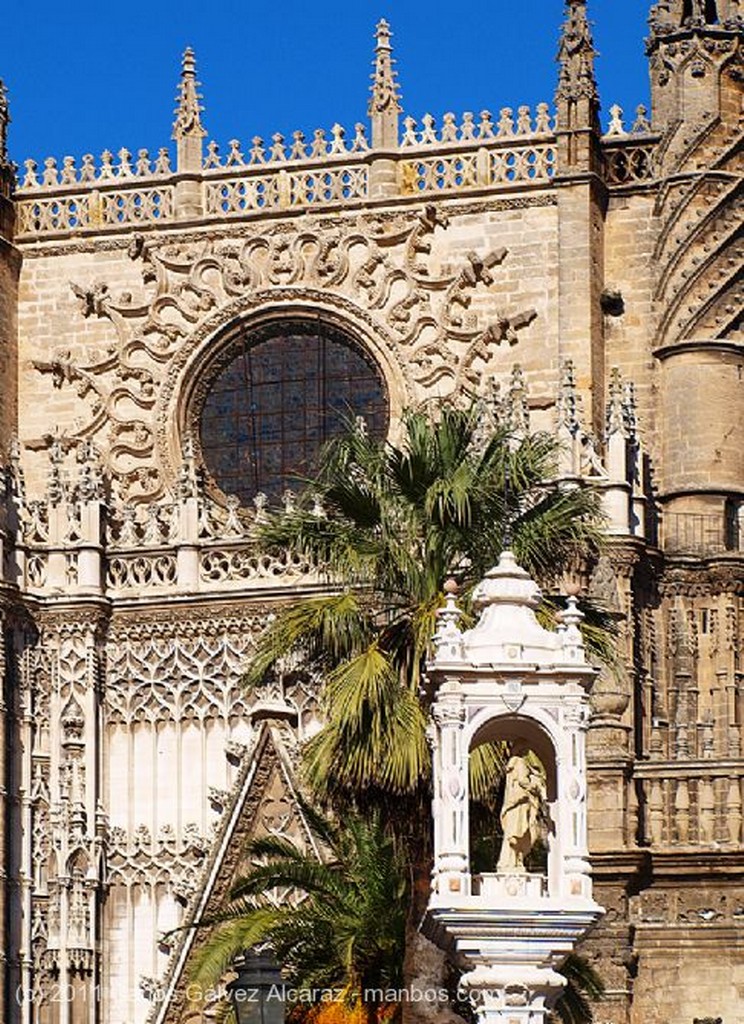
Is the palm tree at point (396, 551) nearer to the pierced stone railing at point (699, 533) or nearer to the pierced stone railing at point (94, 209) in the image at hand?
the pierced stone railing at point (699, 533)

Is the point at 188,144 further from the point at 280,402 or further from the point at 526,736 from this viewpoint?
the point at 526,736

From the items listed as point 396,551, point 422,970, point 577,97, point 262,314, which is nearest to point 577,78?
point 577,97

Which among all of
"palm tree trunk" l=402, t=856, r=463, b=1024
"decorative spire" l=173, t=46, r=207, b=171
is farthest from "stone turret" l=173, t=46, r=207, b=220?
"palm tree trunk" l=402, t=856, r=463, b=1024

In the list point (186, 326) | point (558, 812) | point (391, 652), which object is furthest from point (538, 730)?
point (186, 326)

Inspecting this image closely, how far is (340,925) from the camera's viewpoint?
1236 inches

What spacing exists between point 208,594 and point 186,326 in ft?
14.3

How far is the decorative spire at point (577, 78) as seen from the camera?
44219 mm

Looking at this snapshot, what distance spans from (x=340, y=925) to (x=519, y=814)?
4.80 m

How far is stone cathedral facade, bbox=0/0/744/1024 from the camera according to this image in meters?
42.9

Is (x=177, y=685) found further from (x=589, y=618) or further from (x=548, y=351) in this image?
(x=589, y=618)

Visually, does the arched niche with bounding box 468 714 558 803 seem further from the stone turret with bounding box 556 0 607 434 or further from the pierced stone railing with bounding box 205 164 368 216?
the pierced stone railing with bounding box 205 164 368 216

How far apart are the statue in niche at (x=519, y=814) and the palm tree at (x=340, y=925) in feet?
10.5

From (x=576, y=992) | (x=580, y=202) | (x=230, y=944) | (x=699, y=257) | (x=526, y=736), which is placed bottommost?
(x=576, y=992)

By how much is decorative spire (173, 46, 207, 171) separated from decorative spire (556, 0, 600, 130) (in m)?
5.27
